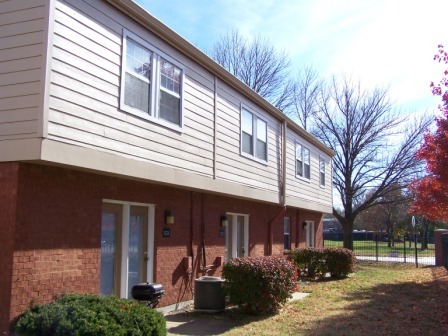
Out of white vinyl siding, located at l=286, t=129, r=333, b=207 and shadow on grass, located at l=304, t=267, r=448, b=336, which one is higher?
white vinyl siding, located at l=286, t=129, r=333, b=207

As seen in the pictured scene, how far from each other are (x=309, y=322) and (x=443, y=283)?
8.53 m

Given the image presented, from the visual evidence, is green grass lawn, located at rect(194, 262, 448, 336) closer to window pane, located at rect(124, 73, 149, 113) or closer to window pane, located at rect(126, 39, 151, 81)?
window pane, located at rect(124, 73, 149, 113)

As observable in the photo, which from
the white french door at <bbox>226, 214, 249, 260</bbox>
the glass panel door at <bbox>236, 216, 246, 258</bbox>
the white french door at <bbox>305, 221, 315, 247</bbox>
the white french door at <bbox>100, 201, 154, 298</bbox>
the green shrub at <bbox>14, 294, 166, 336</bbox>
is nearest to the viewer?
the green shrub at <bbox>14, 294, 166, 336</bbox>

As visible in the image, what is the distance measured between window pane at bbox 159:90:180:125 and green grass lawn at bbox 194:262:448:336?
12.9 ft

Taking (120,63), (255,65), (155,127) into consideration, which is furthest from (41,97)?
(255,65)

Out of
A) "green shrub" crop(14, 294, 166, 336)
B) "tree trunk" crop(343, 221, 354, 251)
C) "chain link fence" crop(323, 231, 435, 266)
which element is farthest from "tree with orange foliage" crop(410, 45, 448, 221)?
"chain link fence" crop(323, 231, 435, 266)

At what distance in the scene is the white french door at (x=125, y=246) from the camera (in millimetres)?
8438

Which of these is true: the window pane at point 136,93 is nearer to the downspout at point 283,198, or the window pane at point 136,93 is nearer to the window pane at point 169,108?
the window pane at point 169,108

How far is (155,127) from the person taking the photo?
903cm

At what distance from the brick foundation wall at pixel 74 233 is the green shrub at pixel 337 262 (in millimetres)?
7180

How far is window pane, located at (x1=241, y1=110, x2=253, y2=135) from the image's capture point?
1329cm

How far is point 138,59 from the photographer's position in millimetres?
8766

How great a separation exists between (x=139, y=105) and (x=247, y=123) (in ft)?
17.4

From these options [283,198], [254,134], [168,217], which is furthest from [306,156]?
[168,217]
